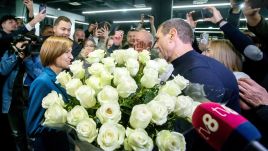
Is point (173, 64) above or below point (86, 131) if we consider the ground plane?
above

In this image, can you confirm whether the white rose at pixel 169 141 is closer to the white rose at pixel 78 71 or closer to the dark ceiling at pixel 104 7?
the white rose at pixel 78 71

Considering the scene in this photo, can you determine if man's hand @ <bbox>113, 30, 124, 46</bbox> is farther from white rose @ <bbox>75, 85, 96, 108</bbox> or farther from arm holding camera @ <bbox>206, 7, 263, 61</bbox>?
white rose @ <bbox>75, 85, 96, 108</bbox>

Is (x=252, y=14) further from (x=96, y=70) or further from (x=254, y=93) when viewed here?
(x=96, y=70)

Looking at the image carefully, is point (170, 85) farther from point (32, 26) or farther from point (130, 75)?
point (32, 26)

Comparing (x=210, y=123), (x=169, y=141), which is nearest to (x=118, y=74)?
(x=169, y=141)

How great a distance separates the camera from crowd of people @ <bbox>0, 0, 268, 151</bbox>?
1362 millimetres

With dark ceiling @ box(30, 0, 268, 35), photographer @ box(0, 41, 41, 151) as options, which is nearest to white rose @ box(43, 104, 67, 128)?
photographer @ box(0, 41, 41, 151)

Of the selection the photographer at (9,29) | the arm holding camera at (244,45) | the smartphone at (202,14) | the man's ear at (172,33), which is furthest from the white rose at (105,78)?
the photographer at (9,29)

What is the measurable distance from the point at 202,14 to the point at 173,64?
50.7 inches

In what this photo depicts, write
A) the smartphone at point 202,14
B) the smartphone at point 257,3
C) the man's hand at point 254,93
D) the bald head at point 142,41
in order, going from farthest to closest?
1. the bald head at point 142,41
2. the smartphone at point 202,14
3. the smartphone at point 257,3
4. the man's hand at point 254,93

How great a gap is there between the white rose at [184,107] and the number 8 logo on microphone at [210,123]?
19 cm

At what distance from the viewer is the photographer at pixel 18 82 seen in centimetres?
289

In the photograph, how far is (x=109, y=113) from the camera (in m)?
0.83

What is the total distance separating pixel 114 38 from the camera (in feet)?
13.1
